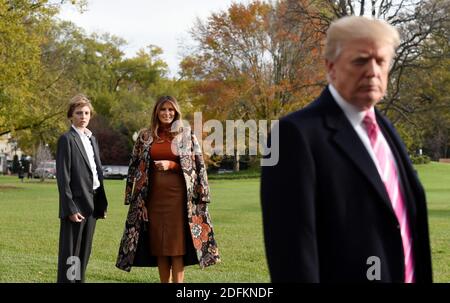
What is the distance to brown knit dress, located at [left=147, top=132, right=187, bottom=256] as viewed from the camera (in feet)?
25.1

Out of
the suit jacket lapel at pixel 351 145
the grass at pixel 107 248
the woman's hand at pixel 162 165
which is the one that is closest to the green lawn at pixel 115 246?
the grass at pixel 107 248

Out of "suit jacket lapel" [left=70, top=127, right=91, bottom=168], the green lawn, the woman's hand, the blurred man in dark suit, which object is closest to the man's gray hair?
the blurred man in dark suit

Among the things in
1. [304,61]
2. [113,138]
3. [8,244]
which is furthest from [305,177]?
[113,138]

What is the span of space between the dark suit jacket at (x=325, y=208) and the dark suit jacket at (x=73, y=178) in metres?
4.90

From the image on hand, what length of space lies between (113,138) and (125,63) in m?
15.8

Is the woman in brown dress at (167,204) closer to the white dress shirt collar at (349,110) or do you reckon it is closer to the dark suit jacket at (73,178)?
the dark suit jacket at (73,178)

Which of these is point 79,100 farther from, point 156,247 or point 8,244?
point 8,244

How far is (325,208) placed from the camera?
2838 millimetres

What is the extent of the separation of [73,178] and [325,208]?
5.18 m

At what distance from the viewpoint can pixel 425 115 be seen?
27.1 meters

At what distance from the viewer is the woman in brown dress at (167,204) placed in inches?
301

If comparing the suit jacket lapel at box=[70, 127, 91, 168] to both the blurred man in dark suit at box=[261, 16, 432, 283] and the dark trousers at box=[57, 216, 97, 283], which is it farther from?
the blurred man in dark suit at box=[261, 16, 432, 283]

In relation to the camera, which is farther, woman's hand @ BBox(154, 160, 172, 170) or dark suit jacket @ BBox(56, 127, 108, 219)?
woman's hand @ BBox(154, 160, 172, 170)

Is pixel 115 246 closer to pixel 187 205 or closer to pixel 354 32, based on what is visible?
pixel 187 205
